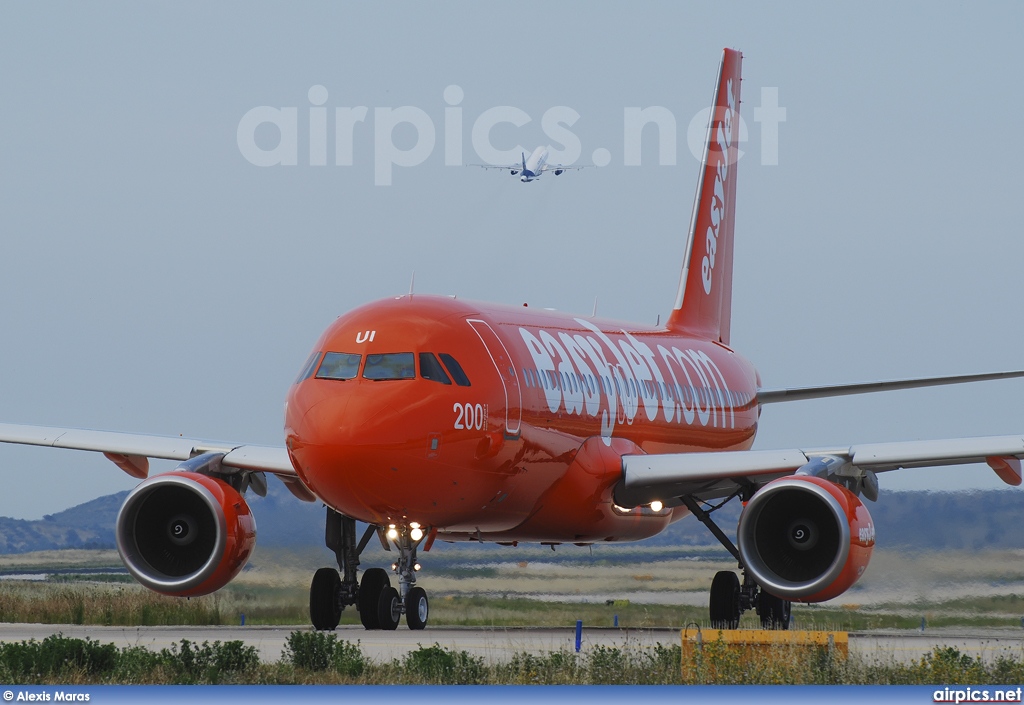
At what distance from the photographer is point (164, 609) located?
939 inches

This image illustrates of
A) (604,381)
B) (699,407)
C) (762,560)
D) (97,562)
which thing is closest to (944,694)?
(762,560)

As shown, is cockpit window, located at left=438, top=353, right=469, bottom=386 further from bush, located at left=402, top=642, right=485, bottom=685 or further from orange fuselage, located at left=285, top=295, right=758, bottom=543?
bush, located at left=402, top=642, right=485, bottom=685

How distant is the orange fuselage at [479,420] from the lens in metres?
16.9

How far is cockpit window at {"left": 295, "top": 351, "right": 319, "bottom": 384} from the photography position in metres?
17.6

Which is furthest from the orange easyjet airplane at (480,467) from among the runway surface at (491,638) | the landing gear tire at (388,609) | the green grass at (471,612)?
the green grass at (471,612)

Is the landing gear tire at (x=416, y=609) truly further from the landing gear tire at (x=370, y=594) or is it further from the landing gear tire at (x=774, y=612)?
the landing gear tire at (x=774, y=612)

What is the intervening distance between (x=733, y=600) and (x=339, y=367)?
7.07 metres

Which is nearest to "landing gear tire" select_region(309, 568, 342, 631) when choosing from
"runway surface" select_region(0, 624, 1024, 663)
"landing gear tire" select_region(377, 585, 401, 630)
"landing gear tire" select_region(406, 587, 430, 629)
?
"runway surface" select_region(0, 624, 1024, 663)

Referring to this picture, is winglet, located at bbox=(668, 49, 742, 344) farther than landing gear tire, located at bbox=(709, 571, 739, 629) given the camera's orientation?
Yes

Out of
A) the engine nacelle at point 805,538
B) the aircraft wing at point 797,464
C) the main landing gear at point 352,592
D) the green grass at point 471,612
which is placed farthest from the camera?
the green grass at point 471,612

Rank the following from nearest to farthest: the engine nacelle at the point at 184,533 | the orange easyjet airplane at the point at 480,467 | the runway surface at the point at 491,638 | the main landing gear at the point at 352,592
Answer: the runway surface at the point at 491,638
the orange easyjet airplane at the point at 480,467
the engine nacelle at the point at 184,533
the main landing gear at the point at 352,592

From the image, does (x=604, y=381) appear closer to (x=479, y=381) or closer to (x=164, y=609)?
(x=479, y=381)

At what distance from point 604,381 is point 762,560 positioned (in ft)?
13.9

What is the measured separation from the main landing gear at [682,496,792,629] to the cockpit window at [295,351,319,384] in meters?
5.88
